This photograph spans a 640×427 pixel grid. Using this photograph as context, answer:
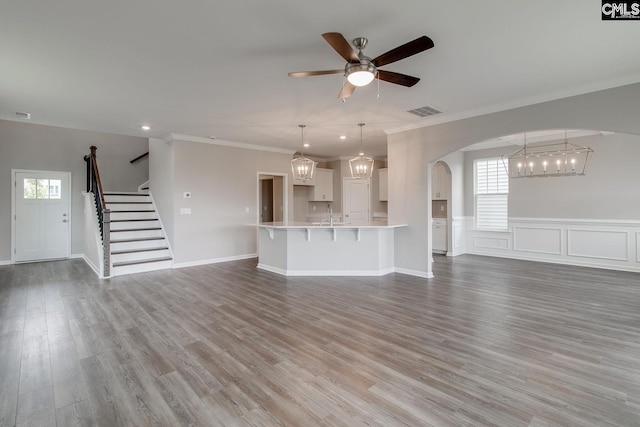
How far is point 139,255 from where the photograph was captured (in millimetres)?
6227

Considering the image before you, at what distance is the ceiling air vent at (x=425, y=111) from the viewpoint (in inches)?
189

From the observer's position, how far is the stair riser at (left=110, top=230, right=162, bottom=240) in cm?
639

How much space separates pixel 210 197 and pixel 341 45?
541 cm

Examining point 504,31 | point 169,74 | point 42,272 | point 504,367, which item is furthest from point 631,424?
point 42,272

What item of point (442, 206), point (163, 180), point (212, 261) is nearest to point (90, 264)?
point (163, 180)

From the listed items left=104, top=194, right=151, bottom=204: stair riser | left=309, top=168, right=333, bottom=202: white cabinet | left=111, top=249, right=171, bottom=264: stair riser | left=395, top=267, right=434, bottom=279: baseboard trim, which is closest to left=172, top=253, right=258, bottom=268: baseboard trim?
left=111, top=249, right=171, bottom=264: stair riser

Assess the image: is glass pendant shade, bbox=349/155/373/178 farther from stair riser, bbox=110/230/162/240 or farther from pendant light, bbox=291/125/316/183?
stair riser, bbox=110/230/162/240

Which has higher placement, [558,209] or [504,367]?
[558,209]

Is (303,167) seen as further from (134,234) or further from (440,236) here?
(440,236)

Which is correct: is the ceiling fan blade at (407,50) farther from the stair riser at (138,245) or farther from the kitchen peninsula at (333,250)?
the stair riser at (138,245)

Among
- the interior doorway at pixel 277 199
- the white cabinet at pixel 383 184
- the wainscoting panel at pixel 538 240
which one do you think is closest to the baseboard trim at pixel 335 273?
the interior doorway at pixel 277 199

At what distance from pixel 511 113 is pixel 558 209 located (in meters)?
3.72

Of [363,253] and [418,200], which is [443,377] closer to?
[363,253]

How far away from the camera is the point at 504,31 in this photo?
2.66 metres
